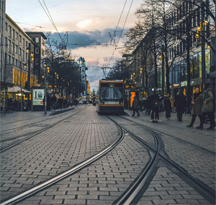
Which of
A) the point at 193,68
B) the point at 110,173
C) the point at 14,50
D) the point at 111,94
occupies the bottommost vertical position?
the point at 110,173

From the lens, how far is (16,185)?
13.8ft

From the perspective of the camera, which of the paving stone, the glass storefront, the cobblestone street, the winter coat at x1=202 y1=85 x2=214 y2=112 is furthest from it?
the glass storefront

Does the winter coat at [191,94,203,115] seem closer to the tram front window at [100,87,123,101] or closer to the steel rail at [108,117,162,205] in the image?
the steel rail at [108,117,162,205]

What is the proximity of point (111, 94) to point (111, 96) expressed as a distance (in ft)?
0.56

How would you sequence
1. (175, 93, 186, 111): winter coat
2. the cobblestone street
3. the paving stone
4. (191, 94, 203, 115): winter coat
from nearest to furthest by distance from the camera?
the paving stone < the cobblestone street < (191, 94, 203, 115): winter coat < (175, 93, 186, 111): winter coat

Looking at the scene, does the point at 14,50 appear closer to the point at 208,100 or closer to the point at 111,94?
the point at 111,94

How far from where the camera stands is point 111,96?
24.8m

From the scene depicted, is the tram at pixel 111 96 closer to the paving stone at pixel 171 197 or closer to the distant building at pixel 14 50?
the paving stone at pixel 171 197

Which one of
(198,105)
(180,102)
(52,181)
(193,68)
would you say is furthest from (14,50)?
(52,181)

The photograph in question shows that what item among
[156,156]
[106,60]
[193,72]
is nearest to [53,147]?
[156,156]

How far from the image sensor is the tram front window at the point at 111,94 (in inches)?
977

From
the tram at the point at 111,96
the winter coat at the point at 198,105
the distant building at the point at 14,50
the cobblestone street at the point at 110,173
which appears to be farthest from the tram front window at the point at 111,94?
the distant building at the point at 14,50

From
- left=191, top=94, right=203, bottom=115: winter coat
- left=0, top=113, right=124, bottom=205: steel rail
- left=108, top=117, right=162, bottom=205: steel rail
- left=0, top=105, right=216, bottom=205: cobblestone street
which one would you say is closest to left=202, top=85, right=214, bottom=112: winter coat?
left=191, top=94, right=203, bottom=115: winter coat

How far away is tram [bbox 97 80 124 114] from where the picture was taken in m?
24.8
